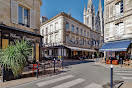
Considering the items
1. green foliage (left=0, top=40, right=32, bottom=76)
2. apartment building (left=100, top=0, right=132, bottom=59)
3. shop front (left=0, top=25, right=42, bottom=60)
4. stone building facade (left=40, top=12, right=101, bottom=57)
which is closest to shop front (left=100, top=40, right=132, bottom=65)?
apartment building (left=100, top=0, right=132, bottom=59)

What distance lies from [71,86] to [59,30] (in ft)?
57.1

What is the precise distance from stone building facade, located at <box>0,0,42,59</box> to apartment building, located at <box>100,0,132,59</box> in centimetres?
1023

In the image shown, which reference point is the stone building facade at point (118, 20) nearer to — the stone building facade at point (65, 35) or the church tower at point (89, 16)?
the stone building facade at point (65, 35)

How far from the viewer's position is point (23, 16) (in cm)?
1033

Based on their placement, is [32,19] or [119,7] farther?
[119,7]

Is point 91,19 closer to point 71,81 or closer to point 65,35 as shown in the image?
point 65,35

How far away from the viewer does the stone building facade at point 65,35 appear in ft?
66.0

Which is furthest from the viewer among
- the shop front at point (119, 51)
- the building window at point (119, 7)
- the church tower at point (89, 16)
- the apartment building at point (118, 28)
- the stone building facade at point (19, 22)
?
the church tower at point (89, 16)

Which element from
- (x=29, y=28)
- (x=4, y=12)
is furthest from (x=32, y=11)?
(x=4, y=12)

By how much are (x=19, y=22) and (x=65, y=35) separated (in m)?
12.2

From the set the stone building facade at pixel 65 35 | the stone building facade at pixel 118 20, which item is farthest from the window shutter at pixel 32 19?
the stone building facade at pixel 118 20

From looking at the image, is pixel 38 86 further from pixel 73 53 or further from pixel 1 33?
pixel 73 53

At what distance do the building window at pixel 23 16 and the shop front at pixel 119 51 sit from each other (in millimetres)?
11379

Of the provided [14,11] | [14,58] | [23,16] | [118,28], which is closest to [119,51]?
[118,28]
